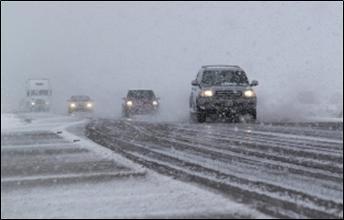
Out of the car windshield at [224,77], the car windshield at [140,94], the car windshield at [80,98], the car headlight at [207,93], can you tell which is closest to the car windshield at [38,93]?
the car windshield at [80,98]

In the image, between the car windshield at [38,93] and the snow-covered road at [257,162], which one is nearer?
the snow-covered road at [257,162]

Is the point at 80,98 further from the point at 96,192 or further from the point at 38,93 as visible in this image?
the point at 96,192

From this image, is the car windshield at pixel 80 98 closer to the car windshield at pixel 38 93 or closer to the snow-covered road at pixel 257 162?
the car windshield at pixel 38 93

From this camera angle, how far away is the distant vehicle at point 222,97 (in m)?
20.3

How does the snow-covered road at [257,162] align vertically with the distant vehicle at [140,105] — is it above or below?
above

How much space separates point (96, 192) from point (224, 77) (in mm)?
15102

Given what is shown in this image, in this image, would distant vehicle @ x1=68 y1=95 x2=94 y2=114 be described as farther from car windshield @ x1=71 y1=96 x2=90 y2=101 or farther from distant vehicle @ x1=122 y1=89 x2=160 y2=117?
distant vehicle @ x1=122 y1=89 x2=160 y2=117

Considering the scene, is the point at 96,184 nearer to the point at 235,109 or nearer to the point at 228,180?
the point at 228,180

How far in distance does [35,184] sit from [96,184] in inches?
29.5

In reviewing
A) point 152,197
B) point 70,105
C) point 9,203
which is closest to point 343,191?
point 152,197

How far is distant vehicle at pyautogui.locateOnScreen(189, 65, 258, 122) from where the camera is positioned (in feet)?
66.6

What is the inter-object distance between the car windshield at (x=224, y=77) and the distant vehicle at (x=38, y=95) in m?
36.5

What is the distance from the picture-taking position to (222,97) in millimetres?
20297

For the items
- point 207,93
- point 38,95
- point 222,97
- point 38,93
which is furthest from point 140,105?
point 38,93
